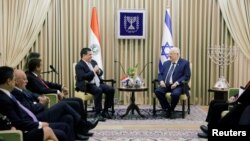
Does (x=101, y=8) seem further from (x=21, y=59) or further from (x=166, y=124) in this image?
(x=166, y=124)

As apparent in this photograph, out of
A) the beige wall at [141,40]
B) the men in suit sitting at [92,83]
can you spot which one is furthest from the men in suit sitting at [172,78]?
the beige wall at [141,40]

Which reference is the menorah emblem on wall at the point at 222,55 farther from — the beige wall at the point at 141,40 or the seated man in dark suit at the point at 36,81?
the seated man in dark suit at the point at 36,81

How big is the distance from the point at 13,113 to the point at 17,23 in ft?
15.3

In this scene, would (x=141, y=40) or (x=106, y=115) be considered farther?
(x=141, y=40)

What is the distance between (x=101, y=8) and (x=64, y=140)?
15.6ft

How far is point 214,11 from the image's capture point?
8.34m

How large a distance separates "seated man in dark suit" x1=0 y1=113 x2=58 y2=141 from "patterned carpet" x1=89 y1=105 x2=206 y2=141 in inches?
70.2

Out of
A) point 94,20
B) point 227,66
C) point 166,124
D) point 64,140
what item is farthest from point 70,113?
point 227,66

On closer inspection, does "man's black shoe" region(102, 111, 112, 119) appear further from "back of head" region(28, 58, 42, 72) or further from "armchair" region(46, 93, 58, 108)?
"back of head" region(28, 58, 42, 72)

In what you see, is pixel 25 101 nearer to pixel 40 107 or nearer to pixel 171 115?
pixel 40 107

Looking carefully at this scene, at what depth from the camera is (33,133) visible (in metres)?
3.58

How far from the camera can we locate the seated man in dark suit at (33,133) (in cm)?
353

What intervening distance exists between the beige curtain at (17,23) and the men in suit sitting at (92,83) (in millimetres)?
1676

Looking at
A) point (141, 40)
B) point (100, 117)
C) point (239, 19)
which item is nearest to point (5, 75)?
point (100, 117)
